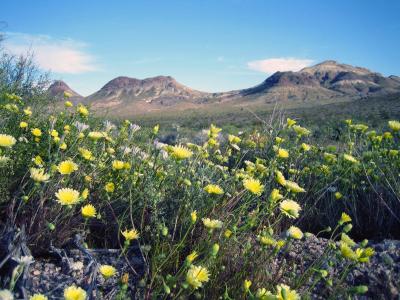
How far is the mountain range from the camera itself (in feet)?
339

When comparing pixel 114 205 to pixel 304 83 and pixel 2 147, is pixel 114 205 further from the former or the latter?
pixel 304 83

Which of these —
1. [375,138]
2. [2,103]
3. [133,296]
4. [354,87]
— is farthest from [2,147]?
[354,87]

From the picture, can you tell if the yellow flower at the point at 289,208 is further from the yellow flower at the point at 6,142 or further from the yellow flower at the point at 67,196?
the yellow flower at the point at 6,142

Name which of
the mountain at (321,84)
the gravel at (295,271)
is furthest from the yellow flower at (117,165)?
the mountain at (321,84)

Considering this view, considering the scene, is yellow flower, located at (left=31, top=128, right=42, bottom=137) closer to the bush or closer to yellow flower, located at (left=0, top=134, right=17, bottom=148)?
the bush

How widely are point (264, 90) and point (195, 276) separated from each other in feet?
428

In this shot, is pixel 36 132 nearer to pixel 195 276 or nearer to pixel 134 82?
pixel 195 276

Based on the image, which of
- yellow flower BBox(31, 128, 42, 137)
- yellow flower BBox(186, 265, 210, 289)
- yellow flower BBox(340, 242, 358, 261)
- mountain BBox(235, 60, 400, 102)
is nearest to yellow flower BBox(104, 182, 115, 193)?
yellow flower BBox(31, 128, 42, 137)

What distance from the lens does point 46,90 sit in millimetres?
6477

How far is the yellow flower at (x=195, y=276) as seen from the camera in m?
1.51

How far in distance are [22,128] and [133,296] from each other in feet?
7.22

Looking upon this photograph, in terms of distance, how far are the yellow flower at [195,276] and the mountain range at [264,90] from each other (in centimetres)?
8809

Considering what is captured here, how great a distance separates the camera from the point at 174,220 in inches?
90.9

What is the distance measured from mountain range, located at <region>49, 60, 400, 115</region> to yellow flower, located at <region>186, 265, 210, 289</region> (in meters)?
88.1
